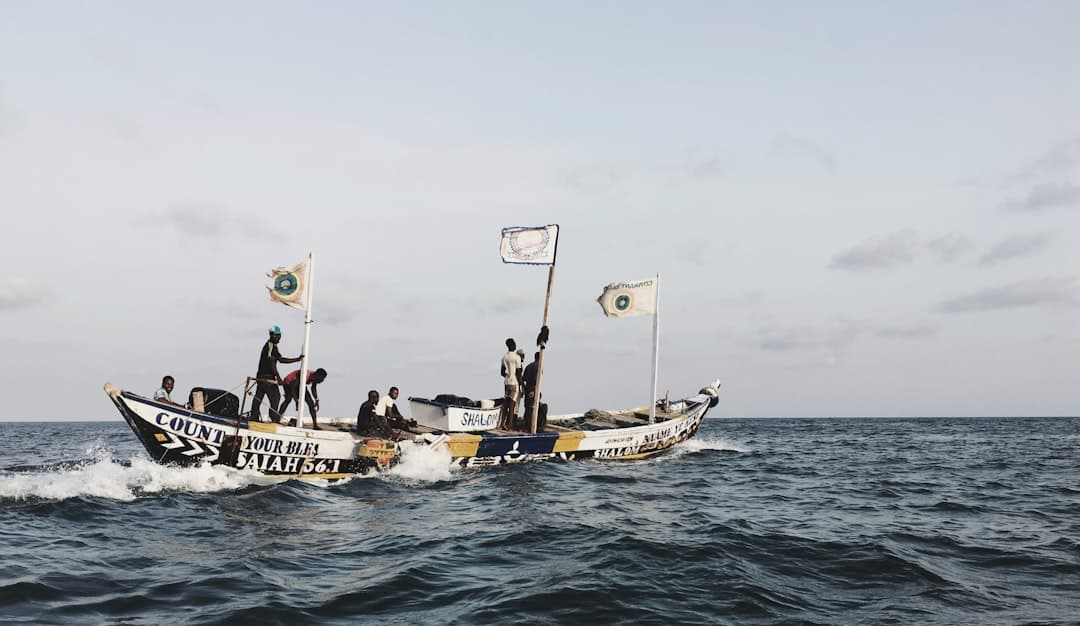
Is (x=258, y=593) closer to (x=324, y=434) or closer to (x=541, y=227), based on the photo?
(x=324, y=434)

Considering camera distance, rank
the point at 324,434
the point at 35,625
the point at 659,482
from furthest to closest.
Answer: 1. the point at 659,482
2. the point at 324,434
3. the point at 35,625

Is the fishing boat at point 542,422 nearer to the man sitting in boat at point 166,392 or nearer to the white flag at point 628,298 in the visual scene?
the white flag at point 628,298

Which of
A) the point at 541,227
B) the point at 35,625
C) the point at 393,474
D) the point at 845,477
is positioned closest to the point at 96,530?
the point at 35,625

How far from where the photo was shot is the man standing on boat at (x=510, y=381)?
66.9 ft

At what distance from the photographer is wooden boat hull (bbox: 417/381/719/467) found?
18250mm

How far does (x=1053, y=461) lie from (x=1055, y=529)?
702 inches

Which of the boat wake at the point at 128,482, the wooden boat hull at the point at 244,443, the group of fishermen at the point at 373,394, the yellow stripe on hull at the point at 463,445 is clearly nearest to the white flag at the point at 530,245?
the group of fishermen at the point at 373,394

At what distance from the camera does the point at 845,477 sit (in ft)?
67.0

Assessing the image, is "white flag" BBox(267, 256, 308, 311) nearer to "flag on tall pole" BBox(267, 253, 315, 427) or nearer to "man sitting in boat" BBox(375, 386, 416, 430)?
"flag on tall pole" BBox(267, 253, 315, 427)

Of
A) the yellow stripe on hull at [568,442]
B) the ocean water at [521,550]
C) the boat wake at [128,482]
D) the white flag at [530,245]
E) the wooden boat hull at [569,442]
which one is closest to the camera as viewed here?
the ocean water at [521,550]

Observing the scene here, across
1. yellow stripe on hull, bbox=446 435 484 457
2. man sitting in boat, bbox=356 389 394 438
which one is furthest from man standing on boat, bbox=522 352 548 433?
man sitting in boat, bbox=356 389 394 438

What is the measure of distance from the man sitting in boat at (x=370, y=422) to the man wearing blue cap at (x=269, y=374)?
2.04 m

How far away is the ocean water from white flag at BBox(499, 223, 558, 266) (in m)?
6.37

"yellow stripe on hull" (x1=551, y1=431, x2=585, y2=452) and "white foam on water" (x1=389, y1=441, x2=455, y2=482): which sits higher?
"yellow stripe on hull" (x1=551, y1=431, x2=585, y2=452)
